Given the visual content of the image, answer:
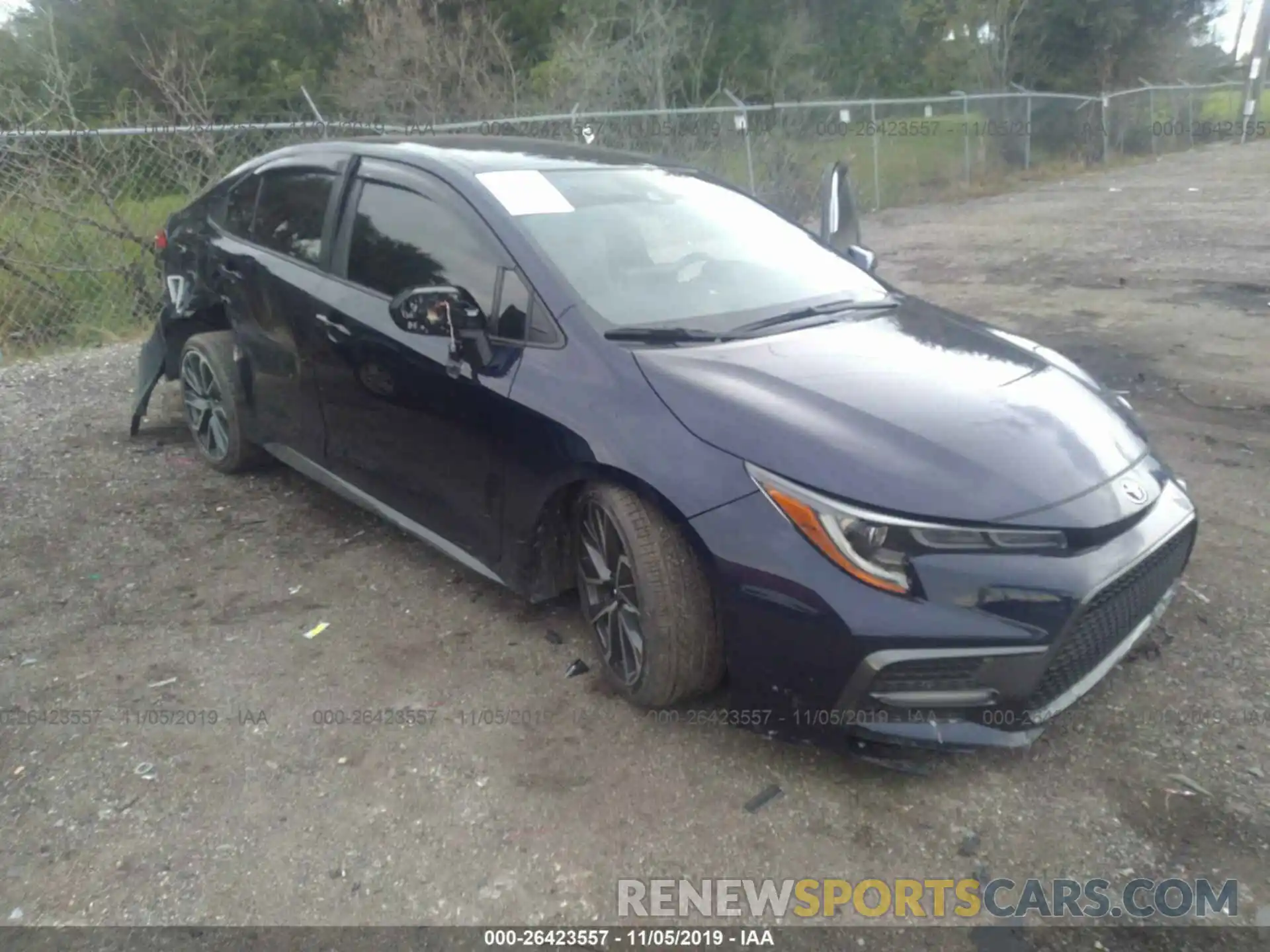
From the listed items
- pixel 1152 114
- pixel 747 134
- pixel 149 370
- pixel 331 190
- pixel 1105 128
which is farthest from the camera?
pixel 1152 114

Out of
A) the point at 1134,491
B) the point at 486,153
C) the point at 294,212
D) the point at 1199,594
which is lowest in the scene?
the point at 1199,594

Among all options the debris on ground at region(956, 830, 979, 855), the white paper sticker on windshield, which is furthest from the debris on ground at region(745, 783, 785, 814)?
the white paper sticker on windshield

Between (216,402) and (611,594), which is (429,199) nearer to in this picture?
(611,594)

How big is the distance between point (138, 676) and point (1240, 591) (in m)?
3.81

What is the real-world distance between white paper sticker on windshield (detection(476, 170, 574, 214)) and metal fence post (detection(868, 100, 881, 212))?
1309 centimetres

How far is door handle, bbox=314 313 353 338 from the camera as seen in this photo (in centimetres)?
396

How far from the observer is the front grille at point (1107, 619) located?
8.87 feet

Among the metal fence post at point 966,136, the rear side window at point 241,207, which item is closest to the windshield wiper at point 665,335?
the rear side window at point 241,207

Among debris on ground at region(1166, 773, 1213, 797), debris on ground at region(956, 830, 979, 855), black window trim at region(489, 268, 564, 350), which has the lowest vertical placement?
debris on ground at region(1166, 773, 1213, 797)

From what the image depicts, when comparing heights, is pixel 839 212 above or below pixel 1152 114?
above

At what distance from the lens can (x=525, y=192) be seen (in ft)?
12.2

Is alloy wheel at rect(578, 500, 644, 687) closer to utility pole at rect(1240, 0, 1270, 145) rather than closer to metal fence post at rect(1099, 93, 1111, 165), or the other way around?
metal fence post at rect(1099, 93, 1111, 165)

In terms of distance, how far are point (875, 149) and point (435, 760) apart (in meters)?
14.6

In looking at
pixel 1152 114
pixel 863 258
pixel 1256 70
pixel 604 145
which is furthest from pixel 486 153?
pixel 1256 70
